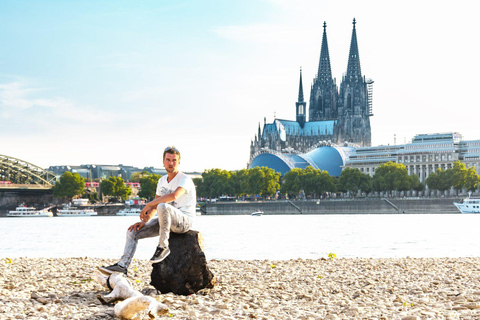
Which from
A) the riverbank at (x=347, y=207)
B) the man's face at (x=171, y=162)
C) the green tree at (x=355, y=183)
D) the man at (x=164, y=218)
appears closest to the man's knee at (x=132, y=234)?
the man at (x=164, y=218)

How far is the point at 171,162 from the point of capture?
34.7ft

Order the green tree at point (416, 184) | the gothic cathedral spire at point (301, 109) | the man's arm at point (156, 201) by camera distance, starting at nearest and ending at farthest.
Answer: the man's arm at point (156, 201) → the green tree at point (416, 184) → the gothic cathedral spire at point (301, 109)

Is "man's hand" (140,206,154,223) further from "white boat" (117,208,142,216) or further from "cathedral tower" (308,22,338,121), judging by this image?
"cathedral tower" (308,22,338,121)

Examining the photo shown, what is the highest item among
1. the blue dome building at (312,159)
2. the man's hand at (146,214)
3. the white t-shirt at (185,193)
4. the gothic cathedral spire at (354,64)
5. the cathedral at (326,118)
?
the gothic cathedral spire at (354,64)

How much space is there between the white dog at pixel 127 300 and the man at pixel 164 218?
0.64 feet

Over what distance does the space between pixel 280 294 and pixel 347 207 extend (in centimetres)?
9128

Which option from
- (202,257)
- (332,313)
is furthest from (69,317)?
(332,313)

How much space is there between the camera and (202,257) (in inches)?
422

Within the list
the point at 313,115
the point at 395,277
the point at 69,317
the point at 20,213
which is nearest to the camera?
the point at 69,317

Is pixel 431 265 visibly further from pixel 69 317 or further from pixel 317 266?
pixel 69 317

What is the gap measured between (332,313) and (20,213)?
108 m

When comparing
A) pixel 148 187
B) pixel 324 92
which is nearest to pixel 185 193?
pixel 148 187

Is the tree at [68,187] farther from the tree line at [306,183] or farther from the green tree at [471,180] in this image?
the green tree at [471,180]

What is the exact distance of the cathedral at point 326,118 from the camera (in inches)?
6575
